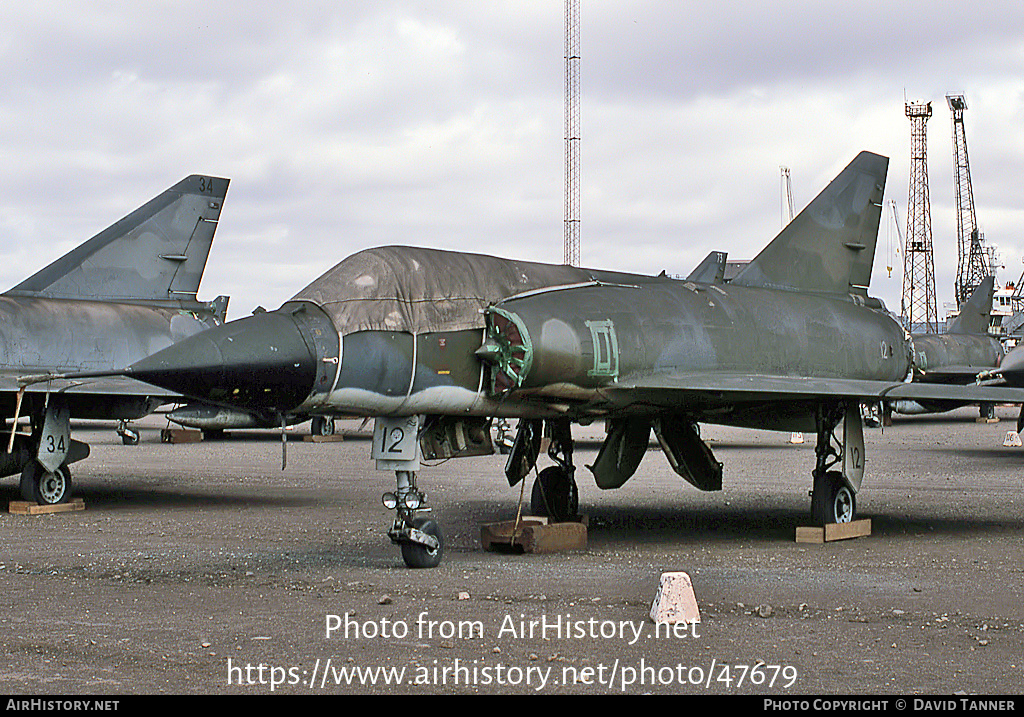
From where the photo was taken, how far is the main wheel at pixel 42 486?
14.2 m

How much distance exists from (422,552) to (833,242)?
6738 millimetres

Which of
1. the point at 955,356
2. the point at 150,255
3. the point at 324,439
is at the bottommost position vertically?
the point at 324,439

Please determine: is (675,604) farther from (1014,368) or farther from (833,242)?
(1014,368)

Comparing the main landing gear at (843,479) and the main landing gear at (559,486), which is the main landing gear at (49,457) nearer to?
the main landing gear at (559,486)

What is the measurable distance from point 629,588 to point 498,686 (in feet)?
9.42

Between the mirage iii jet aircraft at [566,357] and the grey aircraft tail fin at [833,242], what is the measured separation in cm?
2

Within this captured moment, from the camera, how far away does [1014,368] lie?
21.5m

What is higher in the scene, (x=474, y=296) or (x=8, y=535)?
(x=474, y=296)

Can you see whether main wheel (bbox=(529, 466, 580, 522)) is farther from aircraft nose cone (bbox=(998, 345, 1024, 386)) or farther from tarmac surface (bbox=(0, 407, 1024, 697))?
aircraft nose cone (bbox=(998, 345, 1024, 386))

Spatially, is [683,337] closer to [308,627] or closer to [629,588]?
[629,588]

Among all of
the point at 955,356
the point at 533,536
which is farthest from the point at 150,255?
the point at 955,356

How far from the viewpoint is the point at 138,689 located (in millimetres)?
5387

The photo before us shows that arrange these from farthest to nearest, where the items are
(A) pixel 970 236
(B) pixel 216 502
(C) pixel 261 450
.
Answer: (A) pixel 970 236
(C) pixel 261 450
(B) pixel 216 502

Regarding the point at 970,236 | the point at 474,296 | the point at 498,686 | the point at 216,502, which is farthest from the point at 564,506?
the point at 970,236
